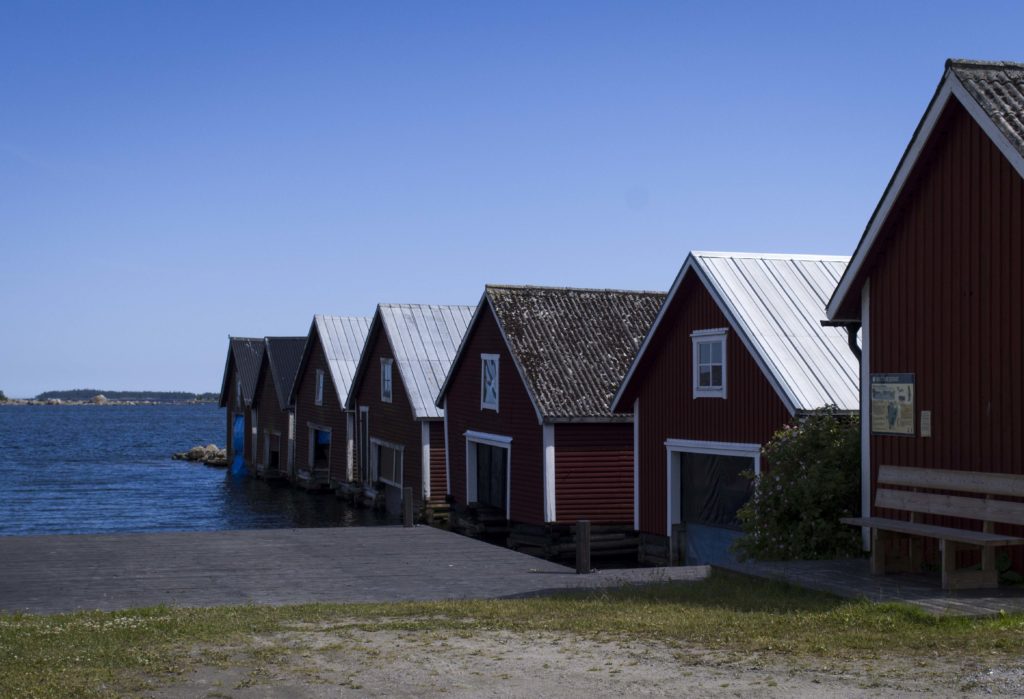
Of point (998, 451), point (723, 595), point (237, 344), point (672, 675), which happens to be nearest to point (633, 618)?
point (723, 595)

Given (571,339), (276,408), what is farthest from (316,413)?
(571,339)

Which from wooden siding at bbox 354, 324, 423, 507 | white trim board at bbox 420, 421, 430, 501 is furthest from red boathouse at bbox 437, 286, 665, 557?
wooden siding at bbox 354, 324, 423, 507

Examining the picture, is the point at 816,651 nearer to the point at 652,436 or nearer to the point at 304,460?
the point at 652,436

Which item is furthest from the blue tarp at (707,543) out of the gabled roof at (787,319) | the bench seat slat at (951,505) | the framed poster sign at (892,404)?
the bench seat slat at (951,505)

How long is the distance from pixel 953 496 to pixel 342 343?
39116 mm

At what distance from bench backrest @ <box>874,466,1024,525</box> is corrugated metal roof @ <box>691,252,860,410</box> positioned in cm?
500

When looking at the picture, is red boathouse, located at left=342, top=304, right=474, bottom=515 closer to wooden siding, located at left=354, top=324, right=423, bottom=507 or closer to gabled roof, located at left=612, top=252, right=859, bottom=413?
wooden siding, located at left=354, top=324, right=423, bottom=507

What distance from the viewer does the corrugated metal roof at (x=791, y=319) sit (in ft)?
71.5

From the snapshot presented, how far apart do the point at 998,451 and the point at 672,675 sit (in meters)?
6.80

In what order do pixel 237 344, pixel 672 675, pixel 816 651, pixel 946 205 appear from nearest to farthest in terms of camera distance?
pixel 672 675 < pixel 816 651 < pixel 946 205 < pixel 237 344

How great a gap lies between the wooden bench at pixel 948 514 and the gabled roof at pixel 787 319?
17.0ft

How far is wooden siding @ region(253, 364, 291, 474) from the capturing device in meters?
61.4

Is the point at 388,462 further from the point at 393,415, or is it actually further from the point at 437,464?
the point at 437,464

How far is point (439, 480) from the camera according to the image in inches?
1565
